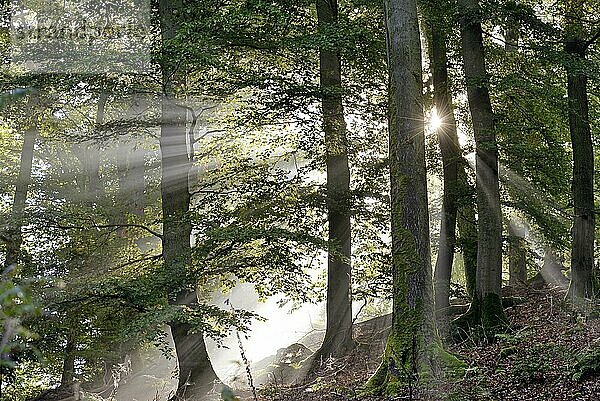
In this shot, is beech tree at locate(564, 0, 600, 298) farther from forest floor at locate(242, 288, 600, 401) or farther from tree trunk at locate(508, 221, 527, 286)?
tree trunk at locate(508, 221, 527, 286)

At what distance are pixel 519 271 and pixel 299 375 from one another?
996 centimetres

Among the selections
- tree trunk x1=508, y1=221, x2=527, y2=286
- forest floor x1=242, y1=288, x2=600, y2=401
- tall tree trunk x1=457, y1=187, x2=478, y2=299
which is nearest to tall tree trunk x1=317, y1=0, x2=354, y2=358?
forest floor x1=242, y1=288, x2=600, y2=401

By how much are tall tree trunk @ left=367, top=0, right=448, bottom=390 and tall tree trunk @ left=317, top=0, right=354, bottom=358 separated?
4281mm

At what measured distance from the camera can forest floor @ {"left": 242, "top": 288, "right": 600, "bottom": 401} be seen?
570 cm

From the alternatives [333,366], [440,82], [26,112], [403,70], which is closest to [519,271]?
[440,82]

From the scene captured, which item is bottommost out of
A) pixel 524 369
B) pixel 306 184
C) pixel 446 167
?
pixel 524 369

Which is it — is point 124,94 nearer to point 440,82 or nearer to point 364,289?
point 364,289

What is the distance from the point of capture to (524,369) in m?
6.39

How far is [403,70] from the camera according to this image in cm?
774

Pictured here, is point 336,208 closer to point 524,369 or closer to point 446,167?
point 446,167

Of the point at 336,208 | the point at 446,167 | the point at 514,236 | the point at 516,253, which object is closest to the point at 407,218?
the point at 336,208

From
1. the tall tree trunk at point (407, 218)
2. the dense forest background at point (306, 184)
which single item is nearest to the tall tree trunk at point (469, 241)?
the dense forest background at point (306, 184)

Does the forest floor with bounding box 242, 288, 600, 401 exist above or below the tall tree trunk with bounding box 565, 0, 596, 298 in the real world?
below

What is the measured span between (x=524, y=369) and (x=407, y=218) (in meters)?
2.19
